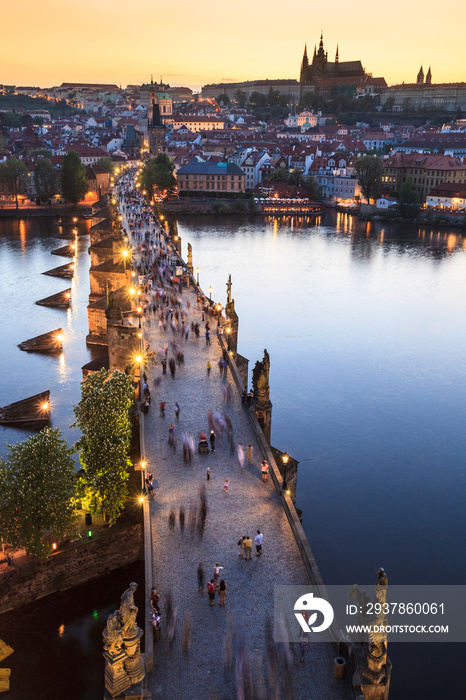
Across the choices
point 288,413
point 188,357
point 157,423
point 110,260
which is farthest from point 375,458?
point 110,260

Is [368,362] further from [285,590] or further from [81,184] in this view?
[81,184]

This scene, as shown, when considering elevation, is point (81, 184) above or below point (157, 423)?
above

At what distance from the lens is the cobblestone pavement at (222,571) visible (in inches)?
492

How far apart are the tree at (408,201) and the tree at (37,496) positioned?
280ft

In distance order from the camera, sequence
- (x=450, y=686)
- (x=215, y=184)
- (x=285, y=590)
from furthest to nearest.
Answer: (x=215, y=184) < (x=450, y=686) < (x=285, y=590)

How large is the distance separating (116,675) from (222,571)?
3.97 metres

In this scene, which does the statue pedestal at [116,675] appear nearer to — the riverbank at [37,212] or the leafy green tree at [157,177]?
the riverbank at [37,212]

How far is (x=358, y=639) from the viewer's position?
1267 cm

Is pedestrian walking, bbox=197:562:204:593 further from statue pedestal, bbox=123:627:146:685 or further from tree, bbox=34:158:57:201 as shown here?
tree, bbox=34:158:57:201

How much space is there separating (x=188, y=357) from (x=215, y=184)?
273 ft

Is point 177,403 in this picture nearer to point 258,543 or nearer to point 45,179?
point 258,543

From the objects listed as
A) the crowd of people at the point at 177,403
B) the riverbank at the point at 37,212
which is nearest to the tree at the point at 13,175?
the riverbank at the point at 37,212

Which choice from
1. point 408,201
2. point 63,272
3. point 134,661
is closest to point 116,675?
point 134,661

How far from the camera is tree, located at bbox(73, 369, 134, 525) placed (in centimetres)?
1922
